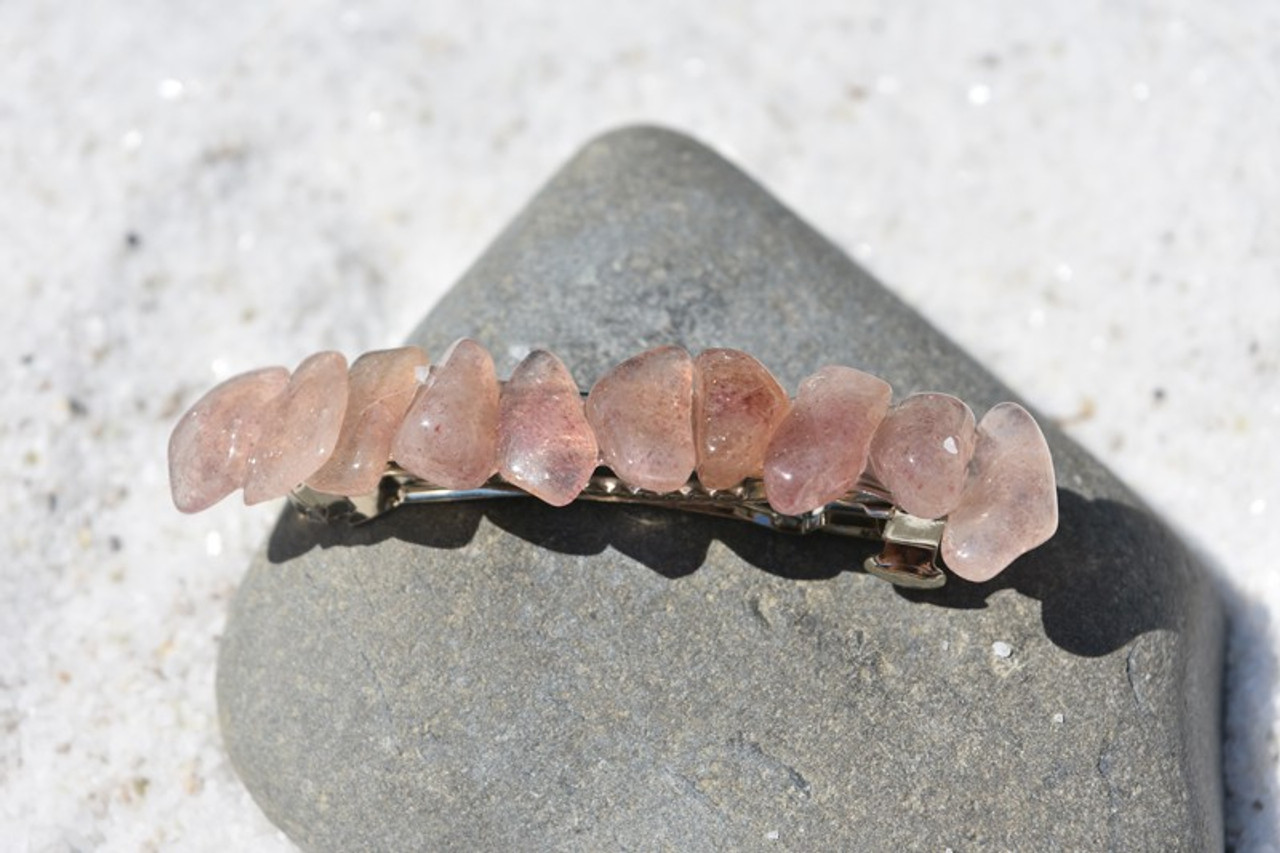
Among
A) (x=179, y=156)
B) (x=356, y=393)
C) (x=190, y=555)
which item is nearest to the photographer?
(x=356, y=393)

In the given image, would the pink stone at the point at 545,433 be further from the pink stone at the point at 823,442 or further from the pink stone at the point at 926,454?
the pink stone at the point at 926,454

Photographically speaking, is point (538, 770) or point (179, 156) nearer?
point (538, 770)

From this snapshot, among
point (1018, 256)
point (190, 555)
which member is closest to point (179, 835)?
point (190, 555)

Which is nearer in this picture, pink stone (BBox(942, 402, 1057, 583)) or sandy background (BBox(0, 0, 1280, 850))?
pink stone (BBox(942, 402, 1057, 583))

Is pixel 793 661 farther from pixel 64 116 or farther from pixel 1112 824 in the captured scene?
pixel 64 116

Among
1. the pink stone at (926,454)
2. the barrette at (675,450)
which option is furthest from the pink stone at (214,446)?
the pink stone at (926,454)

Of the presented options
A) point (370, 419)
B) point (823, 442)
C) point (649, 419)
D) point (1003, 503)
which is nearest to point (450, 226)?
point (370, 419)

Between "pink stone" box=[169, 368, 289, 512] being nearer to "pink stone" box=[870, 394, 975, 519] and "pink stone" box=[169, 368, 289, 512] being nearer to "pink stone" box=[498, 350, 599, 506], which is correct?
"pink stone" box=[498, 350, 599, 506]

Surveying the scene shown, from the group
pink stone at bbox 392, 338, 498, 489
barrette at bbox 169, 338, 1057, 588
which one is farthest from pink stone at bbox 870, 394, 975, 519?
pink stone at bbox 392, 338, 498, 489

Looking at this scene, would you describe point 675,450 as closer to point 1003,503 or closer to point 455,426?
point 455,426
